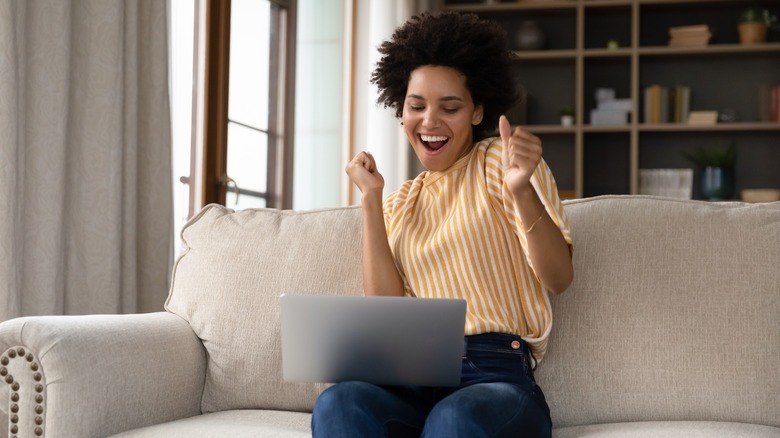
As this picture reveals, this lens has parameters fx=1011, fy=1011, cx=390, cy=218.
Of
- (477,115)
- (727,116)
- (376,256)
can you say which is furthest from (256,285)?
(727,116)

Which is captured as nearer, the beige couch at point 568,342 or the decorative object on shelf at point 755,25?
the beige couch at point 568,342

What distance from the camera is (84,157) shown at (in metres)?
2.82

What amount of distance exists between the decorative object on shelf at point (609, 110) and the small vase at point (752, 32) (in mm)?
664

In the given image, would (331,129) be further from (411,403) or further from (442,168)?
(411,403)

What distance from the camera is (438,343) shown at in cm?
159

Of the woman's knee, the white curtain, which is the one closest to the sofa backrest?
the woman's knee

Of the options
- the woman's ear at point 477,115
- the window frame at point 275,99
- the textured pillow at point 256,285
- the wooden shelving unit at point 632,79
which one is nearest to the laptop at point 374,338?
the textured pillow at point 256,285

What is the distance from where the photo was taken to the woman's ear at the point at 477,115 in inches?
82.6

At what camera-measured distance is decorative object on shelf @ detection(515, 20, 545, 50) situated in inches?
215

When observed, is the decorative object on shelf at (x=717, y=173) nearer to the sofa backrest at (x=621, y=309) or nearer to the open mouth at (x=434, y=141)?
the sofa backrest at (x=621, y=309)

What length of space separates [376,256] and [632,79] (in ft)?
11.8

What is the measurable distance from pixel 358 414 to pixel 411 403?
21cm

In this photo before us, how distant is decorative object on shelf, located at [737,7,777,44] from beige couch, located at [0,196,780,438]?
343cm

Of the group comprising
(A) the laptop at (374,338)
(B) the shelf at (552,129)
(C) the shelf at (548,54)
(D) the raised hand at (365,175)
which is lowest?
(A) the laptop at (374,338)
